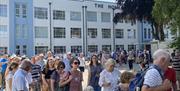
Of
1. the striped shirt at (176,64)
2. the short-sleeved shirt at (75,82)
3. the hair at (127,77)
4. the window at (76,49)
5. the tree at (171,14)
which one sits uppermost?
the tree at (171,14)

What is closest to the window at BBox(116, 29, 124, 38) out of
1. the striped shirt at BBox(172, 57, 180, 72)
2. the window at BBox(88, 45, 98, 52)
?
the window at BBox(88, 45, 98, 52)

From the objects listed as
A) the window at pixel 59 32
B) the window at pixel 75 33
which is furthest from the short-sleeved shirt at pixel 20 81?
the window at pixel 75 33

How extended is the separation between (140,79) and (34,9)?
64.2 m

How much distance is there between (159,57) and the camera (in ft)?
18.2

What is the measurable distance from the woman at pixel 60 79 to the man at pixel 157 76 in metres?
5.35

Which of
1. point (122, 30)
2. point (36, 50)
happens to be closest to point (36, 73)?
point (36, 50)

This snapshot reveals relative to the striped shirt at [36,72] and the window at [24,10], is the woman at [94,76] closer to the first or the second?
the striped shirt at [36,72]

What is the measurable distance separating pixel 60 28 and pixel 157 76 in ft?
218

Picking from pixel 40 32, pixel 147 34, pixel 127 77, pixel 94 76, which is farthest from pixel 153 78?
pixel 147 34

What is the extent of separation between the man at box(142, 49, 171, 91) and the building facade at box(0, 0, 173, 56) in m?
58.7

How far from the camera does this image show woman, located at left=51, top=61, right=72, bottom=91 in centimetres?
1077

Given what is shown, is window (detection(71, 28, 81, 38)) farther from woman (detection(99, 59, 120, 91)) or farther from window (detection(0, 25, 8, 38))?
woman (detection(99, 59, 120, 91))

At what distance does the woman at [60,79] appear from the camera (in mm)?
10766

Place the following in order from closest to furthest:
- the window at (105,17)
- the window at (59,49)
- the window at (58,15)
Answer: the window at (59,49) → the window at (58,15) → the window at (105,17)
